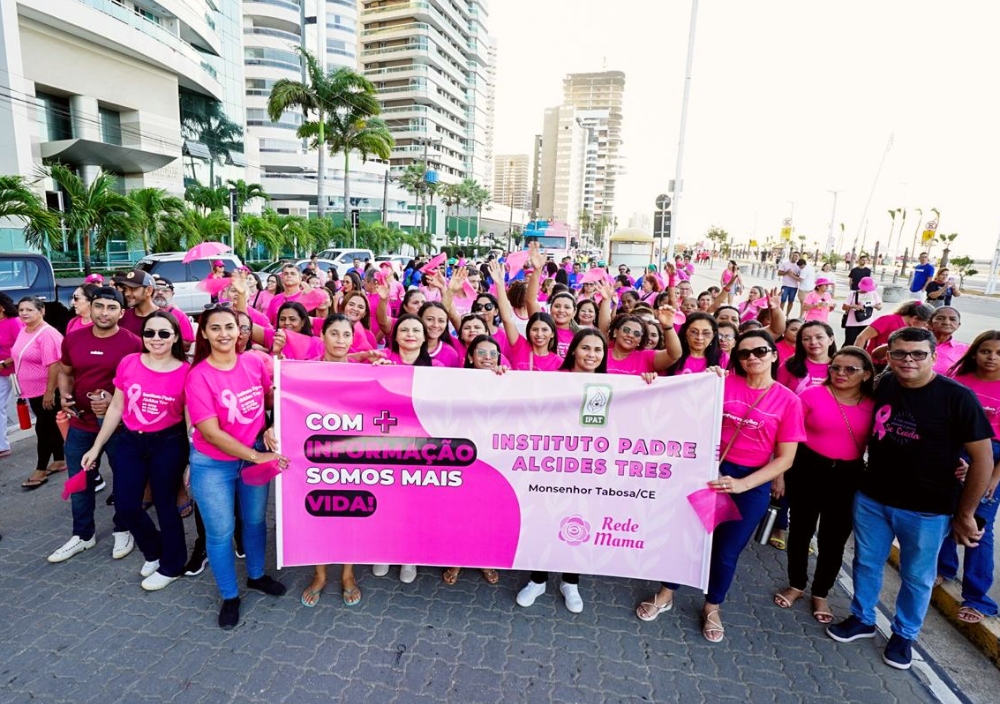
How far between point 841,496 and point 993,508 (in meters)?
0.93

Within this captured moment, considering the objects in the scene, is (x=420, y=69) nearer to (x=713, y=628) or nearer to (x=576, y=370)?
(x=576, y=370)

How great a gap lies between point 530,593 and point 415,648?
32.3 inches

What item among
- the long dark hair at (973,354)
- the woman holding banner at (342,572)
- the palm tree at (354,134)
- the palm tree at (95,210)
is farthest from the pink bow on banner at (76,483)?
the palm tree at (354,134)

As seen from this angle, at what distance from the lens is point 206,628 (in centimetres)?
328

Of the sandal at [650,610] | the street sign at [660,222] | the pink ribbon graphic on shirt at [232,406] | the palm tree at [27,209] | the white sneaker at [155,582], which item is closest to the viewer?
the pink ribbon graphic on shirt at [232,406]

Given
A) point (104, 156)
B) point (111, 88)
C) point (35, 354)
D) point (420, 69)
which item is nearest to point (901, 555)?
point (35, 354)

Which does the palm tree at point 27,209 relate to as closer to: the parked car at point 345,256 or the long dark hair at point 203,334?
the parked car at point 345,256

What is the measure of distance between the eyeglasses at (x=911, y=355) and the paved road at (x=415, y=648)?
1776 mm

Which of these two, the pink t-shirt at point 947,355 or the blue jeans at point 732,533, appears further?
the pink t-shirt at point 947,355

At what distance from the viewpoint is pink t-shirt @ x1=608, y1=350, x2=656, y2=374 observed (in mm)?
4258

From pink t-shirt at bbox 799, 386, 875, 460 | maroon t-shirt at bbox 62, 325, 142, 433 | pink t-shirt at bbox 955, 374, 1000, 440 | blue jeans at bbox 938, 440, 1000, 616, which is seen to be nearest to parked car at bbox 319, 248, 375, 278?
maroon t-shirt at bbox 62, 325, 142, 433

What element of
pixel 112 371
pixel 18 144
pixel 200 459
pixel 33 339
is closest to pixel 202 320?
pixel 200 459

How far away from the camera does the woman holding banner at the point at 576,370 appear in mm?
3582

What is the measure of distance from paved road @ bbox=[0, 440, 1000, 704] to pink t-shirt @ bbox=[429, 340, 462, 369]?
1.57m
